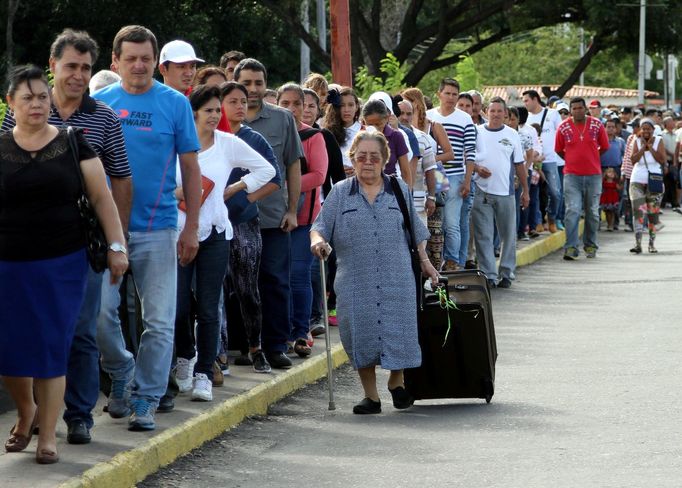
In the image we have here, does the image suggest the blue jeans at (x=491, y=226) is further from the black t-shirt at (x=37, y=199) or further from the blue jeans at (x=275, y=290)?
the black t-shirt at (x=37, y=199)

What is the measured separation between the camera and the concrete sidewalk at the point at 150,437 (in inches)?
270

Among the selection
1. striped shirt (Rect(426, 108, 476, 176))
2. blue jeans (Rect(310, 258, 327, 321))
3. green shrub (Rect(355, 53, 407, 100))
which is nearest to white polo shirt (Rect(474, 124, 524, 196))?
striped shirt (Rect(426, 108, 476, 176))

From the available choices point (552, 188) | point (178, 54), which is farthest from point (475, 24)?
point (178, 54)

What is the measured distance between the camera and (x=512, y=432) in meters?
8.57

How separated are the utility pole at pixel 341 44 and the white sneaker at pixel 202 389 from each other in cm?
678

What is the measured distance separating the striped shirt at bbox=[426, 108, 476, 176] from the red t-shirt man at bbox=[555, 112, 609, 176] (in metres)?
3.83

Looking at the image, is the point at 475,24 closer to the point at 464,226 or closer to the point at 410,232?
the point at 464,226

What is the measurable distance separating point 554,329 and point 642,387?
3413mm

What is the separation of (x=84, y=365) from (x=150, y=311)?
57 cm

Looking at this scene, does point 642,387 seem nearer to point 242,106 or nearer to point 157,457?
point 242,106

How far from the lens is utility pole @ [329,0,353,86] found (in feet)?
50.1

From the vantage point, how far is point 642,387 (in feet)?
32.9

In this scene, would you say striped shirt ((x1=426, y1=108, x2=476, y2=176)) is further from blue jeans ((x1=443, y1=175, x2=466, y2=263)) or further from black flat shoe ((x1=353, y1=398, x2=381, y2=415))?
black flat shoe ((x1=353, y1=398, x2=381, y2=415))

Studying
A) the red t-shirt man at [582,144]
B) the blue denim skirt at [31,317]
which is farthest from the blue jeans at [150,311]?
the red t-shirt man at [582,144]
